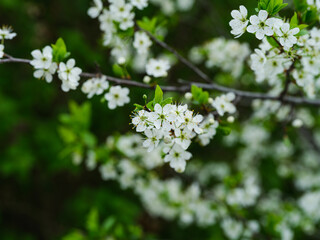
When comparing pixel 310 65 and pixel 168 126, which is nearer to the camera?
A: pixel 168 126

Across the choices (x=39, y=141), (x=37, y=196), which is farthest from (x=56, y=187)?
(x=39, y=141)

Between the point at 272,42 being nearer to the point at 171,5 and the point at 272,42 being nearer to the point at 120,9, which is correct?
the point at 120,9

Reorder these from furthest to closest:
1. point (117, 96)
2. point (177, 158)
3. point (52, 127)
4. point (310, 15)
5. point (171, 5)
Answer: point (171, 5), point (52, 127), point (117, 96), point (310, 15), point (177, 158)

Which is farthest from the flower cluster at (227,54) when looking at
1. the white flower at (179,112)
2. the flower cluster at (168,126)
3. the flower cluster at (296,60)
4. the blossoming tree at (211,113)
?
the white flower at (179,112)

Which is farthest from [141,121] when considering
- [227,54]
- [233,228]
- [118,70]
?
[233,228]

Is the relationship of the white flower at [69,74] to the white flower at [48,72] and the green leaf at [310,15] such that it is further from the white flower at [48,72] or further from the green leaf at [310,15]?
the green leaf at [310,15]

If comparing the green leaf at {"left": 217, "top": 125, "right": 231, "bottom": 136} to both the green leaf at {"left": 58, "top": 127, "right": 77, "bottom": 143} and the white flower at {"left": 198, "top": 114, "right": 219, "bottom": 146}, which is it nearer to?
the white flower at {"left": 198, "top": 114, "right": 219, "bottom": 146}
